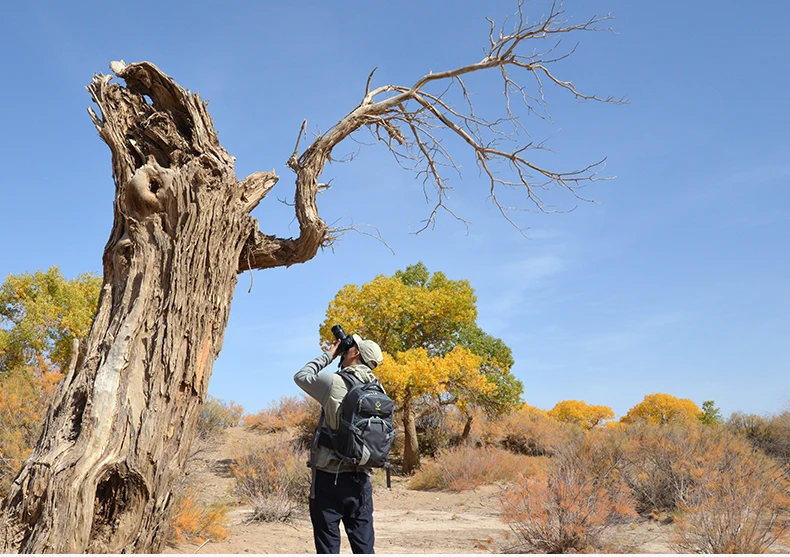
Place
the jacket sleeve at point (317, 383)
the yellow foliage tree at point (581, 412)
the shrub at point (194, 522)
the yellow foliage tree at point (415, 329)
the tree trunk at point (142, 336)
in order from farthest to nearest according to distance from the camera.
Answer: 1. the yellow foliage tree at point (581, 412)
2. the yellow foliage tree at point (415, 329)
3. the shrub at point (194, 522)
4. the jacket sleeve at point (317, 383)
5. the tree trunk at point (142, 336)

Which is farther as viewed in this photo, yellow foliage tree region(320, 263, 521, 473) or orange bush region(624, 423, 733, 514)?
yellow foliage tree region(320, 263, 521, 473)

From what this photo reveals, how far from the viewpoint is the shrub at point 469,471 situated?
1457cm

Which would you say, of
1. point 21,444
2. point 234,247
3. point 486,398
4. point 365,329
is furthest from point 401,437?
point 234,247

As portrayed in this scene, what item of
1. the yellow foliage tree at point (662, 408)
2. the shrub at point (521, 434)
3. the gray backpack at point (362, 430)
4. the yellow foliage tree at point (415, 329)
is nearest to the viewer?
the gray backpack at point (362, 430)

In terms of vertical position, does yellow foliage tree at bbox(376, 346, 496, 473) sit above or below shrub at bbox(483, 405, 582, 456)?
above

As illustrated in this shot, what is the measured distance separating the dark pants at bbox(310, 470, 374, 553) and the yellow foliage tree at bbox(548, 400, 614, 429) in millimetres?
29197

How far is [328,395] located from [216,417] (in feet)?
52.8

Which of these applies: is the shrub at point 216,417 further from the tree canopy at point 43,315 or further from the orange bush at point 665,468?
the orange bush at point 665,468

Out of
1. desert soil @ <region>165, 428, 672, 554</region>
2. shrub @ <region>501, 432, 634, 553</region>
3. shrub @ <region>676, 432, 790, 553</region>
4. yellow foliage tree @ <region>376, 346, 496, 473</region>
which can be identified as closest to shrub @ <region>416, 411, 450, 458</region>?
yellow foliage tree @ <region>376, 346, 496, 473</region>

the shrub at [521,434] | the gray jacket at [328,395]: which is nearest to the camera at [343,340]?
the gray jacket at [328,395]

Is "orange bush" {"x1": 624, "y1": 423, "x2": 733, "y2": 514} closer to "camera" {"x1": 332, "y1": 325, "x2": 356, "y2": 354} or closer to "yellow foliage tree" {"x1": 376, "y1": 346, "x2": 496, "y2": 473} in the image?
"yellow foliage tree" {"x1": 376, "y1": 346, "x2": 496, "y2": 473}

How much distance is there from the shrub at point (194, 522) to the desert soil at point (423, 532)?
12cm

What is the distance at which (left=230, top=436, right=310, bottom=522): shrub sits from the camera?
371 inches

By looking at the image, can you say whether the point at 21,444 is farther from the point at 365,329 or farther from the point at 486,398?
the point at 486,398
